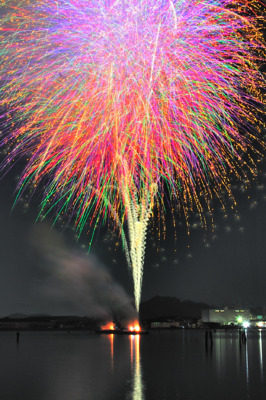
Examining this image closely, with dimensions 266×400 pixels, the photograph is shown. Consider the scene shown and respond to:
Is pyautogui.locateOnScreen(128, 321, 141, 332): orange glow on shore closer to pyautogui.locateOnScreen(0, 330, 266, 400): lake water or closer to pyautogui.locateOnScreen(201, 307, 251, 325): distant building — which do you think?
pyautogui.locateOnScreen(0, 330, 266, 400): lake water

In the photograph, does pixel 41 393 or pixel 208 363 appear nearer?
pixel 41 393

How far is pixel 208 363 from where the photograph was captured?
25.5 m

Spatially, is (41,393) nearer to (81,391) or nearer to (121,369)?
(81,391)

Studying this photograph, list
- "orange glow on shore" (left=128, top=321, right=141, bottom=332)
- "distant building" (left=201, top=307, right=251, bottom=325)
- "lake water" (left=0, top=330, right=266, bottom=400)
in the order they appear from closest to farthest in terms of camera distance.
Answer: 1. "lake water" (left=0, top=330, right=266, bottom=400)
2. "orange glow on shore" (left=128, top=321, right=141, bottom=332)
3. "distant building" (left=201, top=307, right=251, bottom=325)

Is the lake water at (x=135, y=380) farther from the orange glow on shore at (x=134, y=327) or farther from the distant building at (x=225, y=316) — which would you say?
the distant building at (x=225, y=316)

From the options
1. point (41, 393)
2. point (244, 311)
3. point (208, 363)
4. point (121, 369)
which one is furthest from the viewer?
point (244, 311)

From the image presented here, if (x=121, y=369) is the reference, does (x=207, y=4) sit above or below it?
above

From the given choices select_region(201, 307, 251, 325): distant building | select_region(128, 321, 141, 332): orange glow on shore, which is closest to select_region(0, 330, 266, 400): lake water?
select_region(128, 321, 141, 332): orange glow on shore

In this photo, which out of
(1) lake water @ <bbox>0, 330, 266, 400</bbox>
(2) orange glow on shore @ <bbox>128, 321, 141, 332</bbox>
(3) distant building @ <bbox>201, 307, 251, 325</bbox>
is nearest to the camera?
(1) lake water @ <bbox>0, 330, 266, 400</bbox>

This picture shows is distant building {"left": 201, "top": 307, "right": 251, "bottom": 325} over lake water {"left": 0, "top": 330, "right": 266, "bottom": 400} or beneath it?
beneath

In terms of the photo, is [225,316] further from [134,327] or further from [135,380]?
[135,380]

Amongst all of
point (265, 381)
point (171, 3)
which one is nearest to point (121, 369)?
point (265, 381)

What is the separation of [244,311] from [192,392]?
14350cm

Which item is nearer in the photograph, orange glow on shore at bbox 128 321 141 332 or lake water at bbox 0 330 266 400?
lake water at bbox 0 330 266 400
